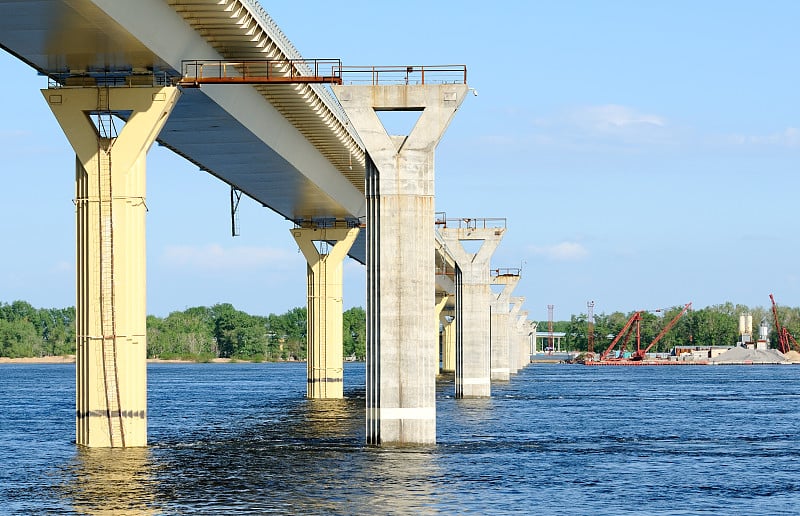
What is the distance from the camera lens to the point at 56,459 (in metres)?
48.3

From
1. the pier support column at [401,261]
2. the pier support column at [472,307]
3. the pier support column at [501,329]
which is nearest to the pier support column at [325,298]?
the pier support column at [472,307]

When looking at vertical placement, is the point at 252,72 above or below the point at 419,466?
above

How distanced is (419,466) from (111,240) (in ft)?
44.2

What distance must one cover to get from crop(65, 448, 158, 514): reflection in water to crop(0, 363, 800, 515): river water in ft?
0.21

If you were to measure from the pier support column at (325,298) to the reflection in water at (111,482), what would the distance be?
153ft

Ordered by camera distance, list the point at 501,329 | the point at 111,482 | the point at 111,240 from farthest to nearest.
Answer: the point at 501,329, the point at 111,240, the point at 111,482

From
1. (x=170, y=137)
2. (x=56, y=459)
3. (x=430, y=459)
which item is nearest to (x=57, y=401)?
(x=170, y=137)

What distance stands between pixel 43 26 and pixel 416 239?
52.3 ft

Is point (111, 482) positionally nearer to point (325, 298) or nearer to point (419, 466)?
point (419, 466)

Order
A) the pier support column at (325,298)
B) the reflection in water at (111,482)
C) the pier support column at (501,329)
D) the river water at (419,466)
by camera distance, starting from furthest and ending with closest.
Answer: the pier support column at (501,329), the pier support column at (325,298), the river water at (419,466), the reflection in water at (111,482)

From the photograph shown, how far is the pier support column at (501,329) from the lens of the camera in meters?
136

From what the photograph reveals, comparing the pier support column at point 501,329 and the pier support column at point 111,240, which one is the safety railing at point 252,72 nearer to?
the pier support column at point 111,240

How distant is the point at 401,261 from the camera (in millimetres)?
49125

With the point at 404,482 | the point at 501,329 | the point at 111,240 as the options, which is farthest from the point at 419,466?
the point at 501,329
